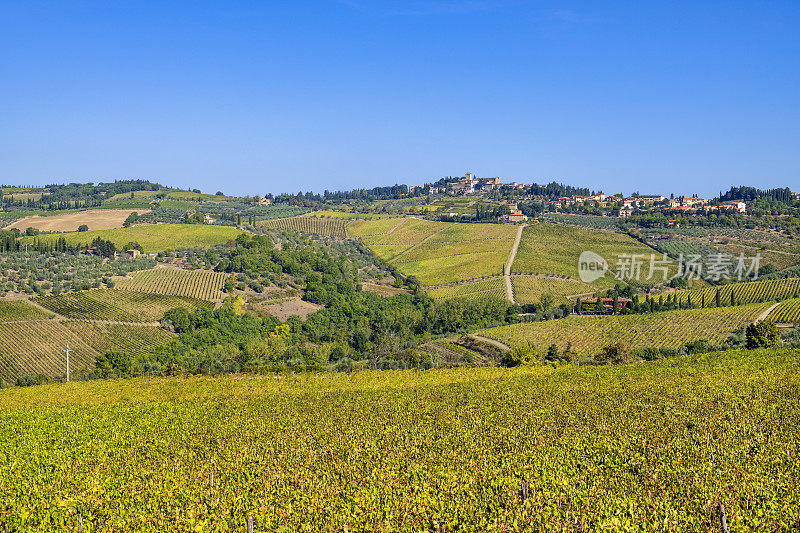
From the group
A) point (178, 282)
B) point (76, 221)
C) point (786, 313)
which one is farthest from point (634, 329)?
point (76, 221)

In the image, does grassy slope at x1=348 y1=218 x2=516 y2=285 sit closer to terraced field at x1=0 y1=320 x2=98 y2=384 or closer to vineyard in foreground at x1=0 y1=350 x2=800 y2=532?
terraced field at x1=0 y1=320 x2=98 y2=384

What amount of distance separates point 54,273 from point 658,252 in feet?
363

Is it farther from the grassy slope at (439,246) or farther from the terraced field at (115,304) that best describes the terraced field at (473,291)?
the terraced field at (115,304)

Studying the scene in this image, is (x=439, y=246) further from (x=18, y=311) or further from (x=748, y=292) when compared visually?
(x=18, y=311)

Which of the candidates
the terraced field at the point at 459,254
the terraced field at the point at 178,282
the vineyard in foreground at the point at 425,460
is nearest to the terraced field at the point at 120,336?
the terraced field at the point at 178,282

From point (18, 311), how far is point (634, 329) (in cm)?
7591

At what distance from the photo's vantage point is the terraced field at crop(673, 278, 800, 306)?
92.2m

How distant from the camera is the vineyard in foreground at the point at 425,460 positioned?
57.1ft

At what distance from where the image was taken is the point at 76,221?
547 ft

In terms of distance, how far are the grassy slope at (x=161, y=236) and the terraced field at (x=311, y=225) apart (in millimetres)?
23990

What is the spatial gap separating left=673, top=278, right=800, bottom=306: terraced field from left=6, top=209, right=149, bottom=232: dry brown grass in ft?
429

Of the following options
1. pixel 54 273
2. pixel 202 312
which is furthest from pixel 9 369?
Result: pixel 54 273

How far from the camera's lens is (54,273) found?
98.4m

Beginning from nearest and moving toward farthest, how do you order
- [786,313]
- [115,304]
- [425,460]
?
1. [425,460]
2. [786,313]
3. [115,304]
